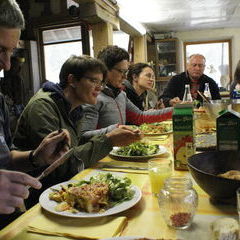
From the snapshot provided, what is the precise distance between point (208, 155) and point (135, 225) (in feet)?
1.32

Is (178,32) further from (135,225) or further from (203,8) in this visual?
(135,225)

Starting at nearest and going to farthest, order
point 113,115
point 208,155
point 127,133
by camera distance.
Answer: point 208,155, point 127,133, point 113,115

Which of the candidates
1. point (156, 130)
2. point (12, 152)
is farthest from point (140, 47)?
point (12, 152)

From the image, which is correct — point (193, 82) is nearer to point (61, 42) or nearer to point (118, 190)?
point (61, 42)

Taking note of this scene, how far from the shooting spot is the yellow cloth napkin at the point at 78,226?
79 centimetres

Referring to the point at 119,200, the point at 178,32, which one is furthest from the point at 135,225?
the point at 178,32

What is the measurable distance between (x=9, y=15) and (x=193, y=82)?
3.18 metres

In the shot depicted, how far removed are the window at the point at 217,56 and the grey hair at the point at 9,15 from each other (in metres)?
6.84

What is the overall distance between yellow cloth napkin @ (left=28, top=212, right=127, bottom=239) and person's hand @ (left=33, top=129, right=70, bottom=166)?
1.45 ft

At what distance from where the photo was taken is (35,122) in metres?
1.50

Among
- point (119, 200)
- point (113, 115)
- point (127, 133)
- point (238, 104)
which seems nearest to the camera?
point (119, 200)

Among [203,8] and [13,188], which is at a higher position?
[203,8]

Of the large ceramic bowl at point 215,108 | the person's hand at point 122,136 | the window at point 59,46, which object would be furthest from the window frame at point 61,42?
the person's hand at point 122,136

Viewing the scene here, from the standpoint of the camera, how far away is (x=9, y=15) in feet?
3.89
